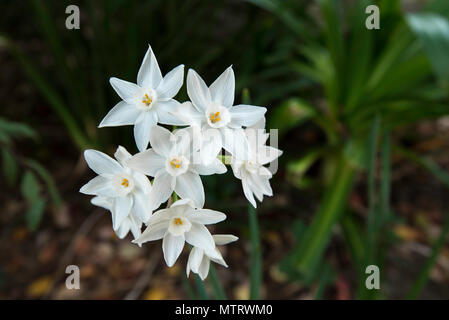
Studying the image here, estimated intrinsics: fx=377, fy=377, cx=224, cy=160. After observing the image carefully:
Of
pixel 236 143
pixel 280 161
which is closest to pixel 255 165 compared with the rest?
pixel 236 143

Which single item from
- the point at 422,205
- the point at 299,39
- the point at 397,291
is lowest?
the point at 397,291

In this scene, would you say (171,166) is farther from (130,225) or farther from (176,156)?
(130,225)

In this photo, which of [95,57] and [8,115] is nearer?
[95,57]

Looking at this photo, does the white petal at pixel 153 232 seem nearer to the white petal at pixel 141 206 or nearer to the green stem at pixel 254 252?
the white petal at pixel 141 206

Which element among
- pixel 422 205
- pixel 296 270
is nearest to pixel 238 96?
pixel 296 270

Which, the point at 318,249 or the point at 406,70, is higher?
the point at 406,70

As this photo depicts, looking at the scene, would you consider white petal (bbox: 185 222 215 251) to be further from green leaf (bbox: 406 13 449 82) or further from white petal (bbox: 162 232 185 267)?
green leaf (bbox: 406 13 449 82)

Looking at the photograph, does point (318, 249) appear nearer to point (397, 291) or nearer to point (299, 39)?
point (397, 291)
